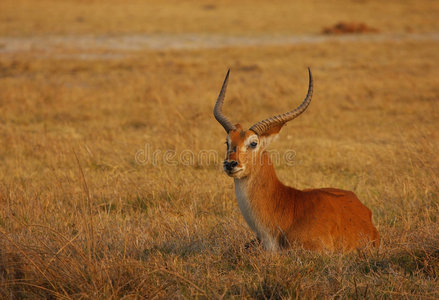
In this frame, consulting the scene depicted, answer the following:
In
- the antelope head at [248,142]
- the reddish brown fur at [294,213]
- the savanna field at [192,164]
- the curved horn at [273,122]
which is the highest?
the curved horn at [273,122]

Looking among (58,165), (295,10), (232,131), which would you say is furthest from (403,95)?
(295,10)

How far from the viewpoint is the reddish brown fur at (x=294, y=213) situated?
4.81 metres

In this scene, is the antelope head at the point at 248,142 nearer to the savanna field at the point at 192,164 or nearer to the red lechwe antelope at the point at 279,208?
the red lechwe antelope at the point at 279,208

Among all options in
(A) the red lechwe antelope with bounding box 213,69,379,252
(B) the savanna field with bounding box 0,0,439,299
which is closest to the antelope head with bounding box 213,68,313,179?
(A) the red lechwe antelope with bounding box 213,69,379,252

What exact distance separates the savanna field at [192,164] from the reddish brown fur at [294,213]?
0.56 ft

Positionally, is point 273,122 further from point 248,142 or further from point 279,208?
point 279,208

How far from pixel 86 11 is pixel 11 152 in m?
36.2

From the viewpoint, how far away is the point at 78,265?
13.4 feet

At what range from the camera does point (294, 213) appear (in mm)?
4938

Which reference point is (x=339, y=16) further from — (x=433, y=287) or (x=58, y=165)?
(x=433, y=287)

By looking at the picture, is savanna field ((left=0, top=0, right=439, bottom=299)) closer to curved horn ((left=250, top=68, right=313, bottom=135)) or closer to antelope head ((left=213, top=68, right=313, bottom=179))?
antelope head ((left=213, top=68, right=313, bottom=179))

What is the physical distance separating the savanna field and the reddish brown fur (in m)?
0.17

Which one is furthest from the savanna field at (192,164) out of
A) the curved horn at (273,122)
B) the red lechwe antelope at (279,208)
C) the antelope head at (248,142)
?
the curved horn at (273,122)

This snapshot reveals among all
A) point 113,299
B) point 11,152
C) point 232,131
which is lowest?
point 11,152
